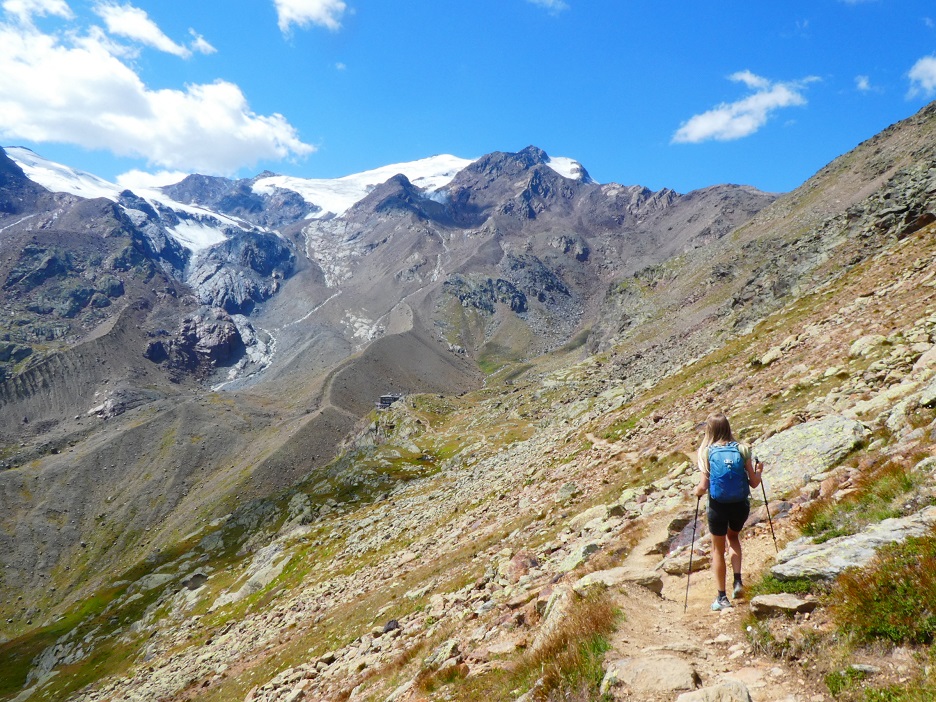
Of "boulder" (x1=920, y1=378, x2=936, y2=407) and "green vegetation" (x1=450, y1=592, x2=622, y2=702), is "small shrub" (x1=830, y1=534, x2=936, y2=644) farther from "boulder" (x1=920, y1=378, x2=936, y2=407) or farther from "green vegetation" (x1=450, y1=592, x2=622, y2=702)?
"boulder" (x1=920, y1=378, x2=936, y2=407)

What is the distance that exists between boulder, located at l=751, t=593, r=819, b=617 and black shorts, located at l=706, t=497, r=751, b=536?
1682mm

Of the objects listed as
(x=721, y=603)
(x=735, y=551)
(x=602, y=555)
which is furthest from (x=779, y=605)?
(x=602, y=555)

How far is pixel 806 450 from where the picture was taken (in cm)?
1410

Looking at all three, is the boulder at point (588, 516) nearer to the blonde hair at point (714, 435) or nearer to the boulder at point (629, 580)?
the boulder at point (629, 580)

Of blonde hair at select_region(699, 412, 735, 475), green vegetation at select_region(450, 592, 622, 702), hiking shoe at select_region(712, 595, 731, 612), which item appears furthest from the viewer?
blonde hair at select_region(699, 412, 735, 475)

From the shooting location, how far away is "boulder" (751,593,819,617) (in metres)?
7.20

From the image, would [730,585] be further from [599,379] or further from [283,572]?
[599,379]

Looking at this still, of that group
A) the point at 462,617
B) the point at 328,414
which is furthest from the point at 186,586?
the point at 328,414

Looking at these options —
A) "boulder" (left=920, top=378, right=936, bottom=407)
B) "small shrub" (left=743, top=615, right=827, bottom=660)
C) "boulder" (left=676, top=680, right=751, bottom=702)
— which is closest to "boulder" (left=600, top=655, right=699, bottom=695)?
"boulder" (left=676, top=680, right=751, bottom=702)

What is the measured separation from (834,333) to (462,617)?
23.7 metres

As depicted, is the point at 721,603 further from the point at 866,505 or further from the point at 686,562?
the point at 866,505

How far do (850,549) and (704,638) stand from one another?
105 inches

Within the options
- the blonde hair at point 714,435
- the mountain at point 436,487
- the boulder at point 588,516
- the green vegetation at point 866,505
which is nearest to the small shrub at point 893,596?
the green vegetation at point 866,505

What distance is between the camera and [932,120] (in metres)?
130
